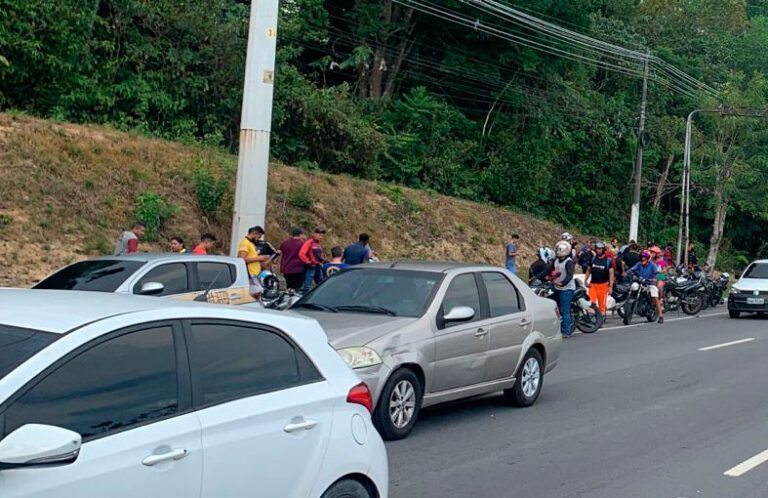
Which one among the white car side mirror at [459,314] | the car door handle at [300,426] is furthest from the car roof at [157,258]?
the car door handle at [300,426]

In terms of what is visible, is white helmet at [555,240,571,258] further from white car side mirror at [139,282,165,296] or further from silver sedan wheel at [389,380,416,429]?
silver sedan wheel at [389,380,416,429]

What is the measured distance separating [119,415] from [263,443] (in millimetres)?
742

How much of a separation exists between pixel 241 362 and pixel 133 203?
17.2m

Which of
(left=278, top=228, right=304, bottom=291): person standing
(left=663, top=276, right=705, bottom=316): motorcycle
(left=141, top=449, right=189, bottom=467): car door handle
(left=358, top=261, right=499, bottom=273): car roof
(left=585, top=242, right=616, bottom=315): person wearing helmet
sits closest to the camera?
(left=141, top=449, right=189, bottom=467): car door handle

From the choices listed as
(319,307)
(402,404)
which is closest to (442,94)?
(319,307)

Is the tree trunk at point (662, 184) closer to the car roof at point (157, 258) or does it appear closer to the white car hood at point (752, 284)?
the white car hood at point (752, 284)

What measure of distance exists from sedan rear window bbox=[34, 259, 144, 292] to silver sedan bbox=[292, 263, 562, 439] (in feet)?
8.21

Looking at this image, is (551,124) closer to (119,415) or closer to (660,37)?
(660,37)

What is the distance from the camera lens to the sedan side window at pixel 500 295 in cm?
1027

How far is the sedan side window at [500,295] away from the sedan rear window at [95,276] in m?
4.14

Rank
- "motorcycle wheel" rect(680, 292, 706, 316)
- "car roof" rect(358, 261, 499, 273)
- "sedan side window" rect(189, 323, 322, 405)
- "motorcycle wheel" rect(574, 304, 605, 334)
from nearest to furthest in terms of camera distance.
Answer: "sedan side window" rect(189, 323, 322, 405)
"car roof" rect(358, 261, 499, 273)
"motorcycle wheel" rect(574, 304, 605, 334)
"motorcycle wheel" rect(680, 292, 706, 316)

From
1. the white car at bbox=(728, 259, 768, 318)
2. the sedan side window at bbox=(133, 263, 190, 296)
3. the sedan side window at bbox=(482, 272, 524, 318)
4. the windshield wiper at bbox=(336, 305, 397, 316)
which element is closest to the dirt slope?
the sedan side window at bbox=(133, 263, 190, 296)

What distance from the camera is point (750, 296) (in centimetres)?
2442

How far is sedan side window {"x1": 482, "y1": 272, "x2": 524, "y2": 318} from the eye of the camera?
10273 mm
